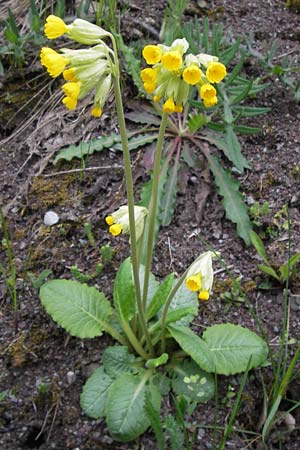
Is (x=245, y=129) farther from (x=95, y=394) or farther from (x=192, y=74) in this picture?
(x=95, y=394)

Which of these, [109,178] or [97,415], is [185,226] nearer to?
[109,178]

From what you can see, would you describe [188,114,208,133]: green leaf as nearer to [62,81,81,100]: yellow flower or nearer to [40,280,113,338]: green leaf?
[40,280,113,338]: green leaf

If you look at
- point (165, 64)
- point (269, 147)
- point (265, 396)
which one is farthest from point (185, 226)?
point (165, 64)

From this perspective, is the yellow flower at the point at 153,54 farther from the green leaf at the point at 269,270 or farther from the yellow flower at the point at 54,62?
the green leaf at the point at 269,270

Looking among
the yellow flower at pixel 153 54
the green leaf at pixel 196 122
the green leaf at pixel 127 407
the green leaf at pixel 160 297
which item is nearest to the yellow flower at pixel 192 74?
the yellow flower at pixel 153 54

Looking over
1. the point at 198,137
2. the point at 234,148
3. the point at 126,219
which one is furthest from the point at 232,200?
the point at 126,219

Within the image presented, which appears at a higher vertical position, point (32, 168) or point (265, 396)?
point (32, 168)

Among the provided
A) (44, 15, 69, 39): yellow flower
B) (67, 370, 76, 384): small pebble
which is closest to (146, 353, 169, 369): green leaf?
(67, 370, 76, 384): small pebble
